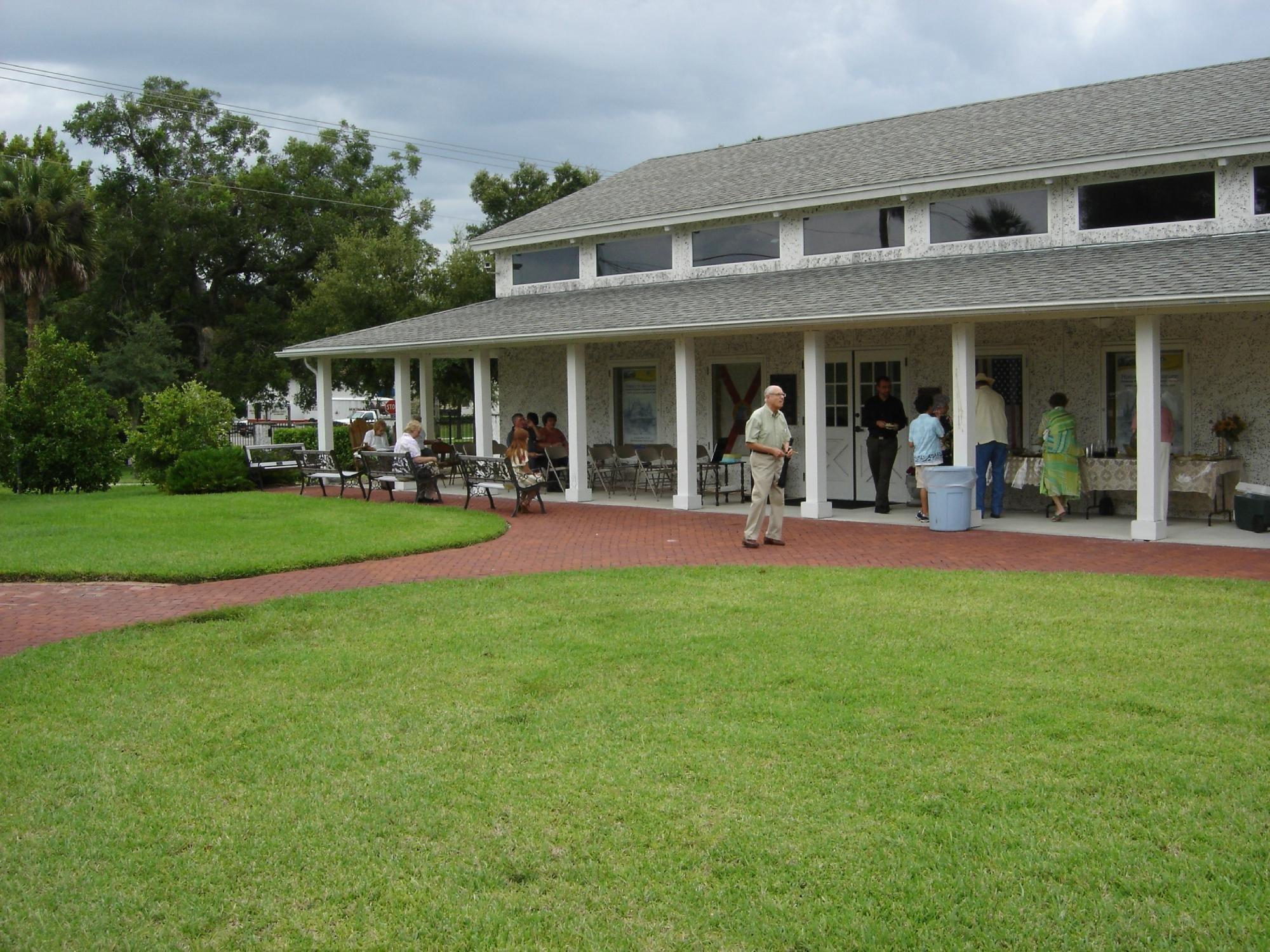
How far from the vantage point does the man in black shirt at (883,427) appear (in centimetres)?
1595

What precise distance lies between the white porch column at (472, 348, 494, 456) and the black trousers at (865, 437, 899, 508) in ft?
23.7

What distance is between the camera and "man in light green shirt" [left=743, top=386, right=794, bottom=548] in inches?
508

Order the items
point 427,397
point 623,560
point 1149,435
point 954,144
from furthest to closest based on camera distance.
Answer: point 427,397 → point 954,144 → point 1149,435 → point 623,560

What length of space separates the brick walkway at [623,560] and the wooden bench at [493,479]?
1.50 metres

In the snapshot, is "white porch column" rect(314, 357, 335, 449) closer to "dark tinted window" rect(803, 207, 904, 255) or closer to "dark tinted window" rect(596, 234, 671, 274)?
"dark tinted window" rect(596, 234, 671, 274)

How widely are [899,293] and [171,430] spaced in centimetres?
1460

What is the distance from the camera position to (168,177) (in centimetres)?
4584

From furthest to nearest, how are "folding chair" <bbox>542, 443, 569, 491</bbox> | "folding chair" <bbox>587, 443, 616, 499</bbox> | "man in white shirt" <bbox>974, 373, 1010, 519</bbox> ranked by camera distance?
"folding chair" <bbox>542, 443, 569, 491</bbox>
"folding chair" <bbox>587, 443, 616, 499</bbox>
"man in white shirt" <bbox>974, 373, 1010, 519</bbox>

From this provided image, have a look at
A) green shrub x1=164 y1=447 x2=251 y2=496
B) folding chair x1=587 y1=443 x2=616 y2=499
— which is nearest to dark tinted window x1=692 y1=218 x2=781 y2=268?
folding chair x1=587 y1=443 x2=616 y2=499

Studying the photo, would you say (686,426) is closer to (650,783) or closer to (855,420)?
(855,420)

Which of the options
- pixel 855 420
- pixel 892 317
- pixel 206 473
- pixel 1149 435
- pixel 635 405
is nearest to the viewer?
pixel 1149 435

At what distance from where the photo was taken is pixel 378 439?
23.0 meters

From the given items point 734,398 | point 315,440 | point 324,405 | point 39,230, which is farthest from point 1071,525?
point 39,230

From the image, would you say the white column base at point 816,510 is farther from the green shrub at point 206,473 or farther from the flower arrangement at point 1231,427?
the green shrub at point 206,473
